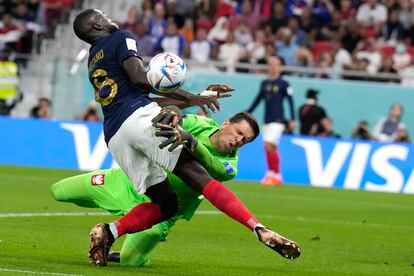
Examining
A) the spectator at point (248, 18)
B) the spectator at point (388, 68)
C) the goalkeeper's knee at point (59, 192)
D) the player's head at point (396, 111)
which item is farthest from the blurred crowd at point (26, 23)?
the goalkeeper's knee at point (59, 192)

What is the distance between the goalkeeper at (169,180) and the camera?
9.35 metres

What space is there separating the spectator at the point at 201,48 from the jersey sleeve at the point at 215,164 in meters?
17.0

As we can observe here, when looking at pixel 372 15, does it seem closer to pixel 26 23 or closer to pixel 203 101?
pixel 26 23

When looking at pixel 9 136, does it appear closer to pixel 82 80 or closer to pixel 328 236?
pixel 82 80

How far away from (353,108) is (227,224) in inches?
448

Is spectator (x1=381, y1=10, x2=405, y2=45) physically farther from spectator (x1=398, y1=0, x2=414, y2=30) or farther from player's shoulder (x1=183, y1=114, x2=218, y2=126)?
player's shoulder (x1=183, y1=114, x2=218, y2=126)

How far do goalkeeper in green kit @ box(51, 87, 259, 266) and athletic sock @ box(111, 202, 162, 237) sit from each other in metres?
0.34

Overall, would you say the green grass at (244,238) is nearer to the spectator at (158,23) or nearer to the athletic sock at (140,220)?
the athletic sock at (140,220)

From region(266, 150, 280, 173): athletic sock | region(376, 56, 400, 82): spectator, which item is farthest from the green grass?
region(376, 56, 400, 82): spectator

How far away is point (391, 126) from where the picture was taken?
24094mm

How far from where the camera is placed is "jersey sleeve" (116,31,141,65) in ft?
29.6

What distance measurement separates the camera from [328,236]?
1333 cm

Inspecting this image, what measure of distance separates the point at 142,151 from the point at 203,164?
1.70 feet

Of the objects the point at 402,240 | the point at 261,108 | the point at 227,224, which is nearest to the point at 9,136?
the point at 261,108
